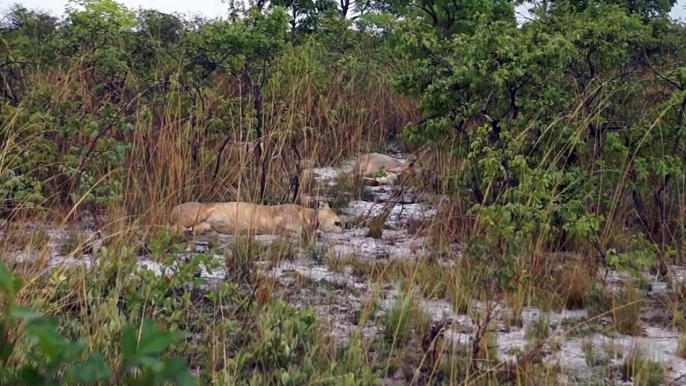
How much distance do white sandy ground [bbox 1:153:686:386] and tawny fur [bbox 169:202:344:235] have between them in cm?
8

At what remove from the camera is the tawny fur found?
155 inches

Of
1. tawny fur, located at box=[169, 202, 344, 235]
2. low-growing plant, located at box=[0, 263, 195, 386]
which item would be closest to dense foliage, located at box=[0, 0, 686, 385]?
tawny fur, located at box=[169, 202, 344, 235]

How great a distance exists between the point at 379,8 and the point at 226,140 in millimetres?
19378

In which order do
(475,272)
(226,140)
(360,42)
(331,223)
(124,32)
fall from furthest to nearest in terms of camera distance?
(360,42)
(124,32)
(226,140)
(331,223)
(475,272)

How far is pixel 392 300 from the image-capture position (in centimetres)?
316

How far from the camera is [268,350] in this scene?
8.50 feet

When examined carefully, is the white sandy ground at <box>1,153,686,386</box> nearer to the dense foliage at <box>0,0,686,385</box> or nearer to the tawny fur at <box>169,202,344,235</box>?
the tawny fur at <box>169,202,344,235</box>

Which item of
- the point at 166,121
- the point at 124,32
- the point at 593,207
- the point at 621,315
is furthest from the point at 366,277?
the point at 124,32

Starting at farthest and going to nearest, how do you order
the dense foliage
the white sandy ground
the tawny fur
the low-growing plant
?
the tawny fur, the dense foliage, the white sandy ground, the low-growing plant

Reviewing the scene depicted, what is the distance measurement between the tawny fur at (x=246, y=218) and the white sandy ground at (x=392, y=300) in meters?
0.08

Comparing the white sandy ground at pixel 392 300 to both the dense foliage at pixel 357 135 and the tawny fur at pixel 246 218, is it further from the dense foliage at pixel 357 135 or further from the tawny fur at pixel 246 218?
the dense foliage at pixel 357 135

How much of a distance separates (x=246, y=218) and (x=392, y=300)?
1.12m

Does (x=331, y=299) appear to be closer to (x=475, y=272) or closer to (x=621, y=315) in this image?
(x=475, y=272)

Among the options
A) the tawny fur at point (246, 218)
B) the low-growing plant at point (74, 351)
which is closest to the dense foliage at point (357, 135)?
the tawny fur at point (246, 218)
